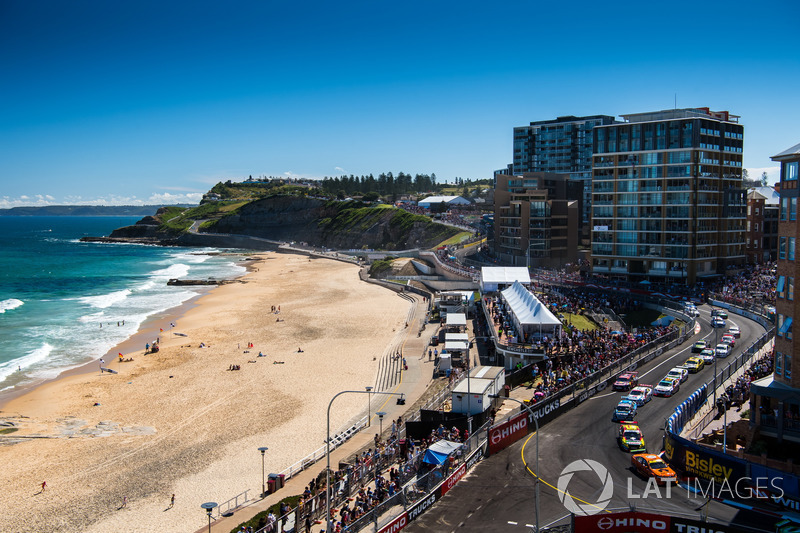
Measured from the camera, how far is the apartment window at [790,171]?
26109 millimetres

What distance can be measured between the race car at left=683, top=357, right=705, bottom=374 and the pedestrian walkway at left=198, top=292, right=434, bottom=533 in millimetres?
15274

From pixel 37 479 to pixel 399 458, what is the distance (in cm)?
1762

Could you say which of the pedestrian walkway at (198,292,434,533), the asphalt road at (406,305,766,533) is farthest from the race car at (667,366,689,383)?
the pedestrian walkway at (198,292,434,533)

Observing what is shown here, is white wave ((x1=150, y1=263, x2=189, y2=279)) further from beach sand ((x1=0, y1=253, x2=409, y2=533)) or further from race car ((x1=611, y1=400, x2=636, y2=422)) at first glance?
race car ((x1=611, y1=400, x2=636, y2=422))

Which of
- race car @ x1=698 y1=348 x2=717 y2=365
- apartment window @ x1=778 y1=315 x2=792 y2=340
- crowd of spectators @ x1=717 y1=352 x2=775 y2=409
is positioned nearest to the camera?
apartment window @ x1=778 y1=315 x2=792 y2=340

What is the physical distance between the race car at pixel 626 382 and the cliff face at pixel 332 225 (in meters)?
81.0

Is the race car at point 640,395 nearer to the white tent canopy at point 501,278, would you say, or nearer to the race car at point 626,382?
the race car at point 626,382

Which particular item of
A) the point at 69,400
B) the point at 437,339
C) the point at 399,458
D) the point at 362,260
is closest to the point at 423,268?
the point at 362,260

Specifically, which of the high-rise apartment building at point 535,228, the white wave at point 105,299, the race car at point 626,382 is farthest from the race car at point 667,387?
the white wave at point 105,299

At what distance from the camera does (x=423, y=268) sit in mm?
88000

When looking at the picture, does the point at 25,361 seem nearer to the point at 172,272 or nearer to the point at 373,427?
the point at 373,427

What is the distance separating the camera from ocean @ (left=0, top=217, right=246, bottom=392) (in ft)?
174

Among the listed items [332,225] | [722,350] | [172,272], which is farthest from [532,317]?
[332,225]

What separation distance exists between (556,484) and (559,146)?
385 ft
